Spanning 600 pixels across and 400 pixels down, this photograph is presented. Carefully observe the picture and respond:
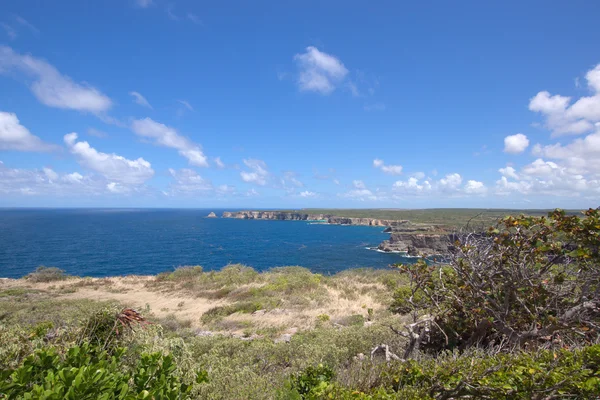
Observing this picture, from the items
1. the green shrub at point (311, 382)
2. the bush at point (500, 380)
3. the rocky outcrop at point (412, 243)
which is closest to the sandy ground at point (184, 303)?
the green shrub at point (311, 382)

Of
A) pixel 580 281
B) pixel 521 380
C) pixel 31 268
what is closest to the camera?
pixel 521 380

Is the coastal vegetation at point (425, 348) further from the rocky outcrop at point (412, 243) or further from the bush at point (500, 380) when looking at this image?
the rocky outcrop at point (412, 243)

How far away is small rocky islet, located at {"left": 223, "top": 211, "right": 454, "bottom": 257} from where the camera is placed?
53.0 meters

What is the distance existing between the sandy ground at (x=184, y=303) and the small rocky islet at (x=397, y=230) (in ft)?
28.5

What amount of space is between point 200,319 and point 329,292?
8258 millimetres

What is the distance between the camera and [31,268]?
38406 millimetres

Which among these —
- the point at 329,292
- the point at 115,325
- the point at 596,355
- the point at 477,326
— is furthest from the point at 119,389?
the point at 329,292

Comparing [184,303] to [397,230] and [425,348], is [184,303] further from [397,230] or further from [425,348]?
[397,230]

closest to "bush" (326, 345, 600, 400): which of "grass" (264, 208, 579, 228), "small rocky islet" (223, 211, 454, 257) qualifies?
"grass" (264, 208, 579, 228)

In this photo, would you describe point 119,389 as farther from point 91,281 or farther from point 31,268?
point 31,268

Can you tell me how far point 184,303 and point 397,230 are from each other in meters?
71.0

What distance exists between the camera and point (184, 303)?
17.6m

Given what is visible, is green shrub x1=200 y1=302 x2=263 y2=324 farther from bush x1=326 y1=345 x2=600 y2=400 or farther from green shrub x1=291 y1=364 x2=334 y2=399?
bush x1=326 y1=345 x2=600 y2=400

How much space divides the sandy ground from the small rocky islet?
869 centimetres
